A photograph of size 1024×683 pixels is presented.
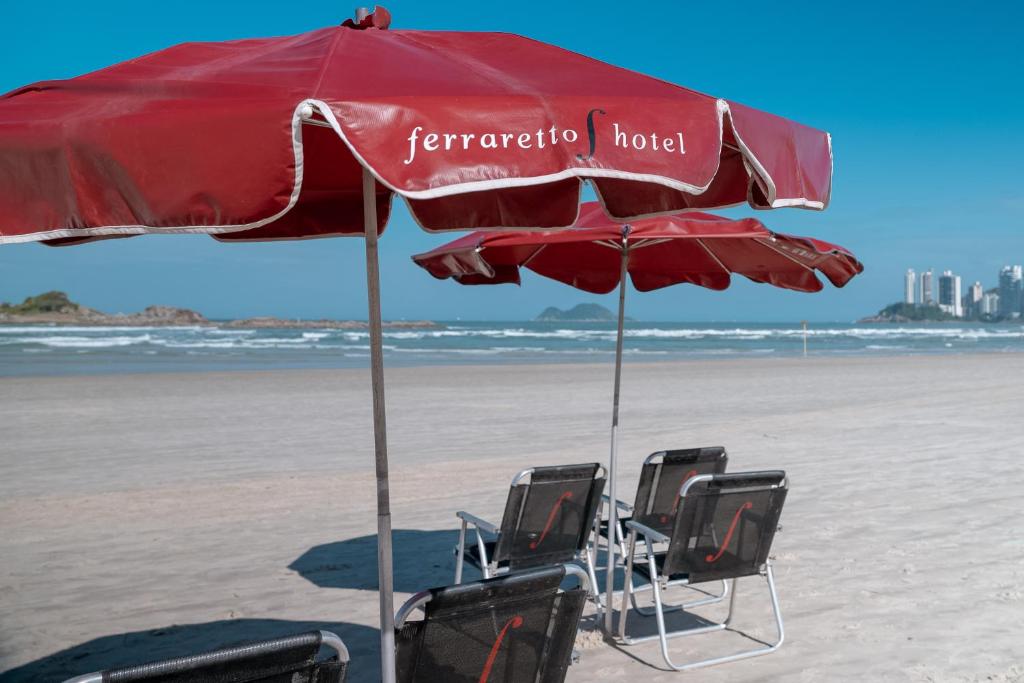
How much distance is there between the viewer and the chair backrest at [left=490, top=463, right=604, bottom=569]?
13.8ft

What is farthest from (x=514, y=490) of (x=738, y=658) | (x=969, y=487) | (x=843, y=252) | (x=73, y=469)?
(x=73, y=469)

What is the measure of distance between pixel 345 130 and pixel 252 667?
1174 millimetres

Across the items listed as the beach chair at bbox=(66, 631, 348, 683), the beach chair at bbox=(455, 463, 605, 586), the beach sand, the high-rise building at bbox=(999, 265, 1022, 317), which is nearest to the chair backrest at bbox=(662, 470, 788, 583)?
the beach sand

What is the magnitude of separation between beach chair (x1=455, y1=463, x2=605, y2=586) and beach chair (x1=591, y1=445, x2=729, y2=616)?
1.38ft

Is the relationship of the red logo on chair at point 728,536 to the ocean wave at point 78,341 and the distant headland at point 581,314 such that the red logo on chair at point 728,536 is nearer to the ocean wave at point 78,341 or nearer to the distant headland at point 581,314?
the ocean wave at point 78,341

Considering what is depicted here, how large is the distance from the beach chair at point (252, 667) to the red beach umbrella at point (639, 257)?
2.22 m

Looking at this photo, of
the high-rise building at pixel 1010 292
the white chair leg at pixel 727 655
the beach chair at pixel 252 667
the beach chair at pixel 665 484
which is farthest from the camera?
the high-rise building at pixel 1010 292

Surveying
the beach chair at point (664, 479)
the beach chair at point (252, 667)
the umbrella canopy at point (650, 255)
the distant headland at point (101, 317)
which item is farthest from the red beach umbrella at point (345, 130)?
the distant headland at point (101, 317)

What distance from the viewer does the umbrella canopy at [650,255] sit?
3.98m

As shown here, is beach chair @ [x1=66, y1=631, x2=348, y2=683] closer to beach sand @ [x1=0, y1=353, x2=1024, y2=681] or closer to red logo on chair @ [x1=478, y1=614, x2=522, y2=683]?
red logo on chair @ [x1=478, y1=614, x2=522, y2=683]

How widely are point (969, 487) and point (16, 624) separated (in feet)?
22.0

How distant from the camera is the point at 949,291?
127 meters

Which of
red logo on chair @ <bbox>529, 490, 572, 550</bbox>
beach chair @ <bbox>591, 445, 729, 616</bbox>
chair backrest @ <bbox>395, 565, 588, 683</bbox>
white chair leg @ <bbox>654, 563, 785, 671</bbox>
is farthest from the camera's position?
beach chair @ <bbox>591, 445, 729, 616</bbox>

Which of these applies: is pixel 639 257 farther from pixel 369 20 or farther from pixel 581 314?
pixel 581 314
